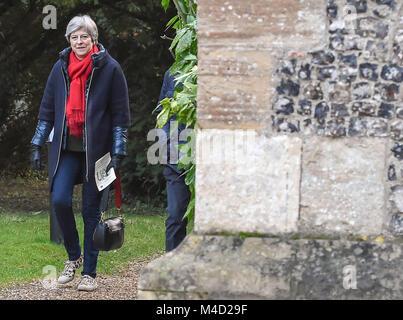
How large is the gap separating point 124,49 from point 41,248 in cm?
499

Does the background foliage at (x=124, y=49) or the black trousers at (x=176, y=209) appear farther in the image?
the background foliage at (x=124, y=49)

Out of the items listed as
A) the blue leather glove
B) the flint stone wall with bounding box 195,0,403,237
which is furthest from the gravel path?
the flint stone wall with bounding box 195,0,403,237

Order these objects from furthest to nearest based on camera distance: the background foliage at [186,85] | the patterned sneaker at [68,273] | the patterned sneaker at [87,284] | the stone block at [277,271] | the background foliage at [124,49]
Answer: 1. the background foliage at [124,49]
2. the patterned sneaker at [68,273]
3. the patterned sneaker at [87,284]
4. the background foliage at [186,85]
5. the stone block at [277,271]

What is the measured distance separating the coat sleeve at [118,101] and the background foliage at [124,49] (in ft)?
17.2

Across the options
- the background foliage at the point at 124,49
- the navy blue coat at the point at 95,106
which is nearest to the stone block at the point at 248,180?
the navy blue coat at the point at 95,106

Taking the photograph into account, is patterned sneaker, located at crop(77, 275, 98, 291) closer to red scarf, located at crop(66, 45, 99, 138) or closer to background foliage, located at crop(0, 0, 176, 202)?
red scarf, located at crop(66, 45, 99, 138)

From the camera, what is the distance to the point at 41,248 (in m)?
7.04

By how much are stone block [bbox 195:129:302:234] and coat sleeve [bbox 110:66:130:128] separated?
194 cm

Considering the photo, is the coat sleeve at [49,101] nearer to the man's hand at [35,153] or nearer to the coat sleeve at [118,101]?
the man's hand at [35,153]

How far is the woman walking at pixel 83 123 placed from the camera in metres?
5.16
